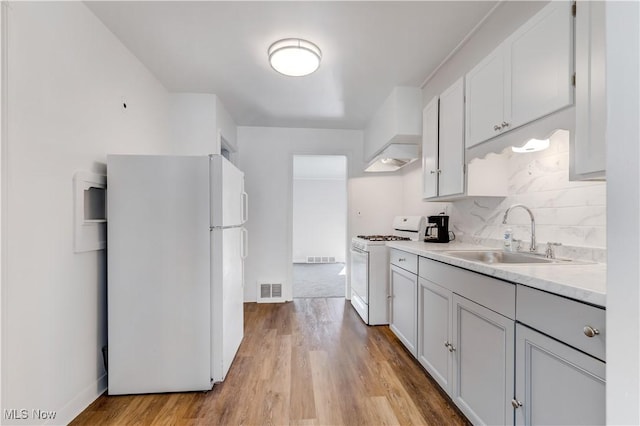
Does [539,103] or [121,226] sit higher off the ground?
[539,103]

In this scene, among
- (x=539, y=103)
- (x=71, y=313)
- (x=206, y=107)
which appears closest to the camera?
(x=539, y=103)

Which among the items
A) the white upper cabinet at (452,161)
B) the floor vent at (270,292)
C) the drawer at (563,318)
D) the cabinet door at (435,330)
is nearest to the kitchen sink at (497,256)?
the cabinet door at (435,330)

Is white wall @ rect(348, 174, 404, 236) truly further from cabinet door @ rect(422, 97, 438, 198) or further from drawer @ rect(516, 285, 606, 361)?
drawer @ rect(516, 285, 606, 361)

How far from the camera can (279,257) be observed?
416 centimetres

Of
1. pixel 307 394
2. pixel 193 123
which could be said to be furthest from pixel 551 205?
pixel 193 123

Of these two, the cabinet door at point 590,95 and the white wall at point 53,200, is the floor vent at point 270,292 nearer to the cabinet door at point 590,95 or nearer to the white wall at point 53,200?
the white wall at point 53,200

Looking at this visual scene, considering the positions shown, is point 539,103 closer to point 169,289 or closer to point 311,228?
point 169,289

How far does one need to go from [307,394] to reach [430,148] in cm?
215

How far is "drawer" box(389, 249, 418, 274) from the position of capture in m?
2.37

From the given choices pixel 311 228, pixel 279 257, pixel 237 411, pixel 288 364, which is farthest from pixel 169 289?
pixel 311 228

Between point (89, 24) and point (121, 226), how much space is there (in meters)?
1.27

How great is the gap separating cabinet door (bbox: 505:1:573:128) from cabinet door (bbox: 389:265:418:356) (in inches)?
54.4

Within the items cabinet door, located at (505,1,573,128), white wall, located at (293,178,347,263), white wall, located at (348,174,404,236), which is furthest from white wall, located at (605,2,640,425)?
white wall, located at (293,178,347,263)

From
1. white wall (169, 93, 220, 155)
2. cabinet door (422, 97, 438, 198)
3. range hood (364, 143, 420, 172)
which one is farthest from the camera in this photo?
range hood (364, 143, 420, 172)
